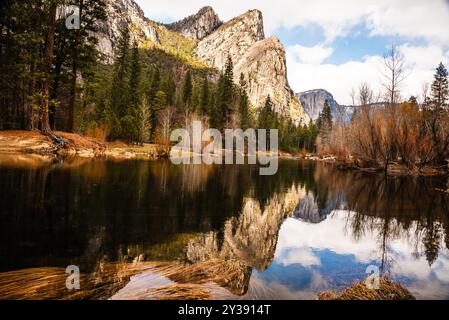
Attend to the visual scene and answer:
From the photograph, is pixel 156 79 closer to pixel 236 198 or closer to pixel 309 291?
pixel 236 198

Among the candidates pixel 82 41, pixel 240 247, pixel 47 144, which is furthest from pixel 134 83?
pixel 240 247

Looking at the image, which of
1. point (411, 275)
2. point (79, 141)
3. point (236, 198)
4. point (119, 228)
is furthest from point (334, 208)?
point (79, 141)

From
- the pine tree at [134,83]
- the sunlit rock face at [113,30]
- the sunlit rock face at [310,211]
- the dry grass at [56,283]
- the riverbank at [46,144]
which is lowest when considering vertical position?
the sunlit rock face at [310,211]

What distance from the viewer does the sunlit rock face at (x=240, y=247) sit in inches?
185

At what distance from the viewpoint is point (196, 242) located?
20.3ft

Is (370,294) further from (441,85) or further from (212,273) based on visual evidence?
(441,85)

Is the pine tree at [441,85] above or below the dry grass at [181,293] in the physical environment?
above

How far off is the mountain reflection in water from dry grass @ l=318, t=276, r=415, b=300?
315mm

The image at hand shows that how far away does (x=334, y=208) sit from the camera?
39.2ft

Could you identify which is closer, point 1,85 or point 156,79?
point 1,85

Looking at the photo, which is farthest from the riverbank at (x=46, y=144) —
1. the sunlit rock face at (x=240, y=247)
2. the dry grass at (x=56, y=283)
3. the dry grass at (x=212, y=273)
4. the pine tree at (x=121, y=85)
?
the pine tree at (x=121, y=85)

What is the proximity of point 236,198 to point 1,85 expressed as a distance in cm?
1991

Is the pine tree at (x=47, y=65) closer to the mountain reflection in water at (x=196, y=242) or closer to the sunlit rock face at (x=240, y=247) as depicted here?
the mountain reflection in water at (x=196, y=242)

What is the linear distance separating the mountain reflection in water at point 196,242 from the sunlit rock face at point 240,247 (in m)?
0.03
